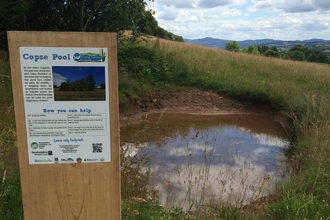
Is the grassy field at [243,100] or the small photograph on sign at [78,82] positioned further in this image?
the grassy field at [243,100]

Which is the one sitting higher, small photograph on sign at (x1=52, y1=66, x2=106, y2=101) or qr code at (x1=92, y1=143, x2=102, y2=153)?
small photograph on sign at (x1=52, y1=66, x2=106, y2=101)

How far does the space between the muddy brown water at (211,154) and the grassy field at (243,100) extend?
386 mm

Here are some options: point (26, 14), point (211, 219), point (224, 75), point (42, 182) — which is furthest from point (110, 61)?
point (224, 75)

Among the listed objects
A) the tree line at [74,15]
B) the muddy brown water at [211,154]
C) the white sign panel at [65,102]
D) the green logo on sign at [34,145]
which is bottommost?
the muddy brown water at [211,154]

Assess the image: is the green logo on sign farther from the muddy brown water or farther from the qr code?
the muddy brown water

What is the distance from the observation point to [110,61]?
5.83 ft

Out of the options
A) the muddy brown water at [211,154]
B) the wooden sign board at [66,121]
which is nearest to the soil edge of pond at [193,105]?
the muddy brown water at [211,154]

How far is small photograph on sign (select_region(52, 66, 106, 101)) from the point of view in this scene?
1.74 m

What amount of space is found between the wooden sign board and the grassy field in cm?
96

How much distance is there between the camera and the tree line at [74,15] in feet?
26.9

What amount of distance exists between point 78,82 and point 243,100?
9717mm

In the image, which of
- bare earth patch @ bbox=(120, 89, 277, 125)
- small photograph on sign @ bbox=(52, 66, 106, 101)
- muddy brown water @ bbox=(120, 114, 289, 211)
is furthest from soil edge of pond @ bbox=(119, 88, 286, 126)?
small photograph on sign @ bbox=(52, 66, 106, 101)

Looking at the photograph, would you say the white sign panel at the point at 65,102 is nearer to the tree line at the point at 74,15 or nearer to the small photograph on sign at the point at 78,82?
the small photograph on sign at the point at 78,82

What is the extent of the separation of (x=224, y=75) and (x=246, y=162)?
21.8 ft
